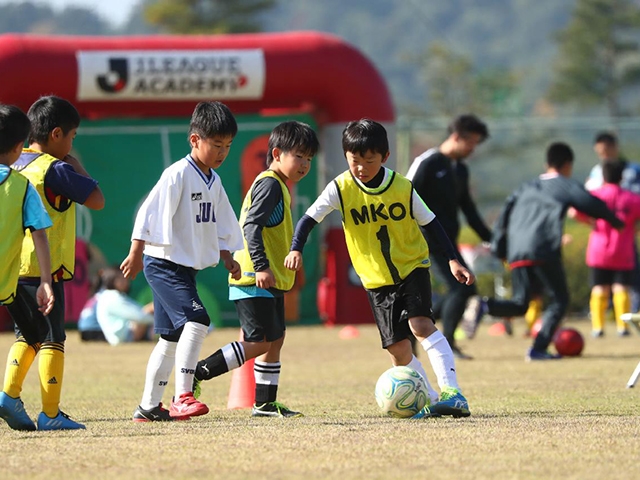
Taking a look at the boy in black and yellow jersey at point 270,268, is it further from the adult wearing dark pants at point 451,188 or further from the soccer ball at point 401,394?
the adult wearing dark pants at point 451,188

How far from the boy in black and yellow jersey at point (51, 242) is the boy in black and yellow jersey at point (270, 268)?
95cm

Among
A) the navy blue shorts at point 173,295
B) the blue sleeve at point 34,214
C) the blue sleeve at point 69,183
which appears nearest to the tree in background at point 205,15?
the navy blue shorts at point 173,295

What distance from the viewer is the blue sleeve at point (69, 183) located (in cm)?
646

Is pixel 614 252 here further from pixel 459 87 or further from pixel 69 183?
pixel 459 87

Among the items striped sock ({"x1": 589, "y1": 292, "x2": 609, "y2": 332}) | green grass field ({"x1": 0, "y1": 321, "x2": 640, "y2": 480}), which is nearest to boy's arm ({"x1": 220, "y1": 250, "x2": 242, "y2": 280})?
green grass field ({"x1": 0, "y1": 321, "x2": 640, "y2": 480})

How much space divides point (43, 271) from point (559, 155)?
6999mm

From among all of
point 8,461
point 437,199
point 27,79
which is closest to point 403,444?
point 8,461

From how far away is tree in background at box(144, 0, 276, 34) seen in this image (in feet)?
179

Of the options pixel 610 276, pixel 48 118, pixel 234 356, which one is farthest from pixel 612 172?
pixel 48 118

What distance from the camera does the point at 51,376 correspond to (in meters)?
6.54

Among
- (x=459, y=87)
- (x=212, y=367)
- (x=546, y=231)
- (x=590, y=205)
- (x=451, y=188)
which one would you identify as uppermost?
(x=459, y=87)

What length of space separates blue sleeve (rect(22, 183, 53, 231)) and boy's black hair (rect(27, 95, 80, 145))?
0.51 metres

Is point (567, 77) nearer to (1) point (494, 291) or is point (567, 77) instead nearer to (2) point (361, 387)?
(1) point (494, 291)

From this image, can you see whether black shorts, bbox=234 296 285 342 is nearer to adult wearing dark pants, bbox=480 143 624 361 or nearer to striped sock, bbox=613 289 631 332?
adult wearing dark pants, bbox=480 143 624 361
